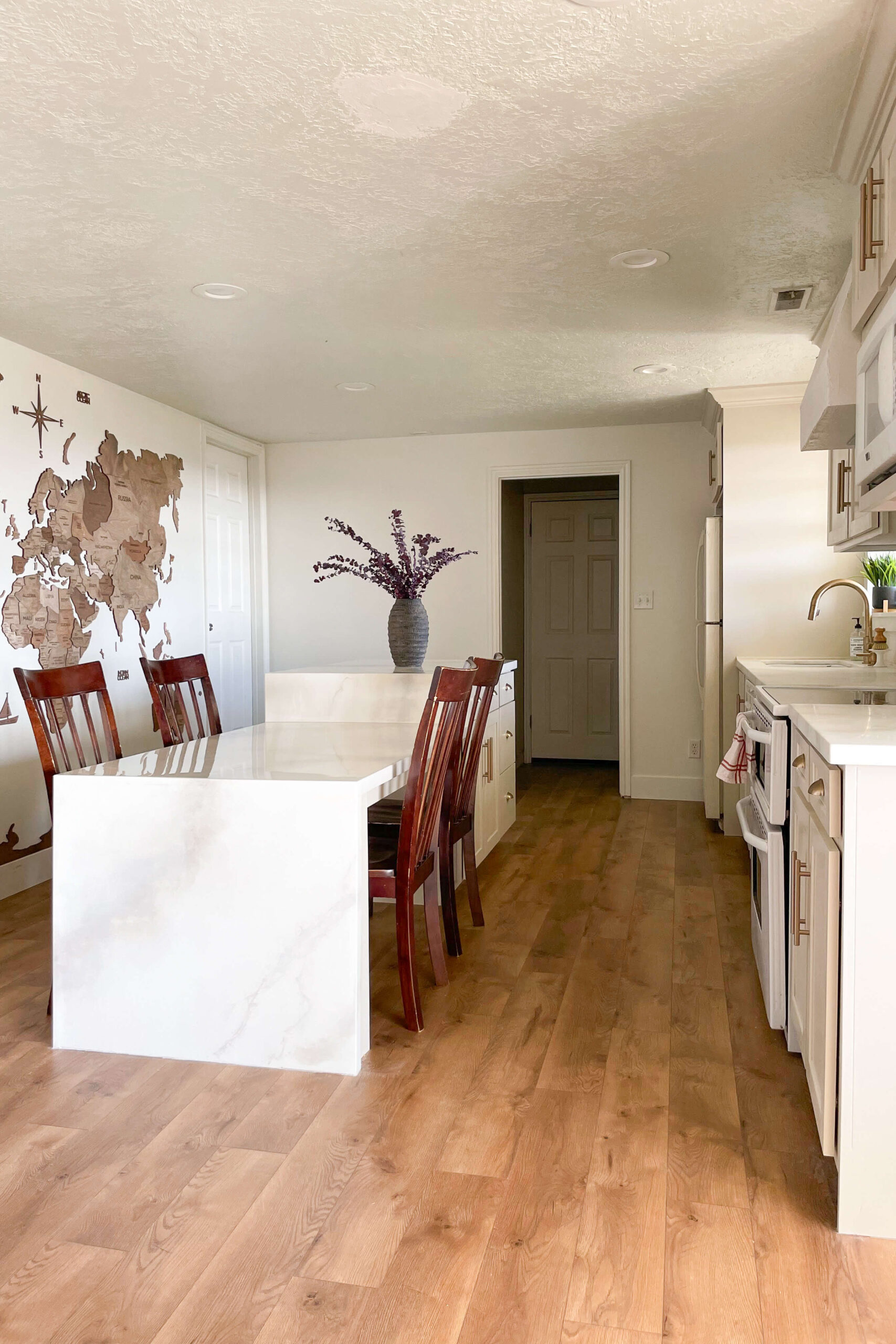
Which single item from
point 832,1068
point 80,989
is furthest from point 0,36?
point 832,1068

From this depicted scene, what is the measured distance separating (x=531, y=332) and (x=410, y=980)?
8.69ft

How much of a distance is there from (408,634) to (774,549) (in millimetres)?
2172

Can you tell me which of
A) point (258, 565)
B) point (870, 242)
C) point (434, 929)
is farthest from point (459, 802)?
point (258, 565)

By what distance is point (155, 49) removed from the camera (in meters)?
1.95

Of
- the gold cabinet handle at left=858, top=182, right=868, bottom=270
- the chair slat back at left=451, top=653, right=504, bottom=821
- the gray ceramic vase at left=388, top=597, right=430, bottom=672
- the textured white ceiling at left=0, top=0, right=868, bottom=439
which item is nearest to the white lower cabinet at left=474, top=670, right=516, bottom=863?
the gray ceramic vase at left=388, top=597, right=430, bottom=672

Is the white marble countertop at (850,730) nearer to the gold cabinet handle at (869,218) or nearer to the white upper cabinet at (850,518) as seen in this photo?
the white upper cabinet at (850,518)

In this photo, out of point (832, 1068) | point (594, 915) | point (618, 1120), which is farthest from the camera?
point (594, 915)

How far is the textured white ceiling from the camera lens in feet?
6.27

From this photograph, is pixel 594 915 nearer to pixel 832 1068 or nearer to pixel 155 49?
pixel 832 1068

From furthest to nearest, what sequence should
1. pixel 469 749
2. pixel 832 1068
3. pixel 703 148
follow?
pixel 469 749 < pixel 703 148 < pixel 832 1068

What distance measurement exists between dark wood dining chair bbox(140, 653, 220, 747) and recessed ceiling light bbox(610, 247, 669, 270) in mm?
1998

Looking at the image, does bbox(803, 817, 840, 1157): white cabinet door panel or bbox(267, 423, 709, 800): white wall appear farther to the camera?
bbox(267, 423, 709, 800): white wall

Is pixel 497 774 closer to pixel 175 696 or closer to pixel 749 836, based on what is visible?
pixel 175 696

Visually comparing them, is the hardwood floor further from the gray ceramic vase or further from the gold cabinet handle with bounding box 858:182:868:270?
the gold cabinet handle with bounding box 858:182:868:270
